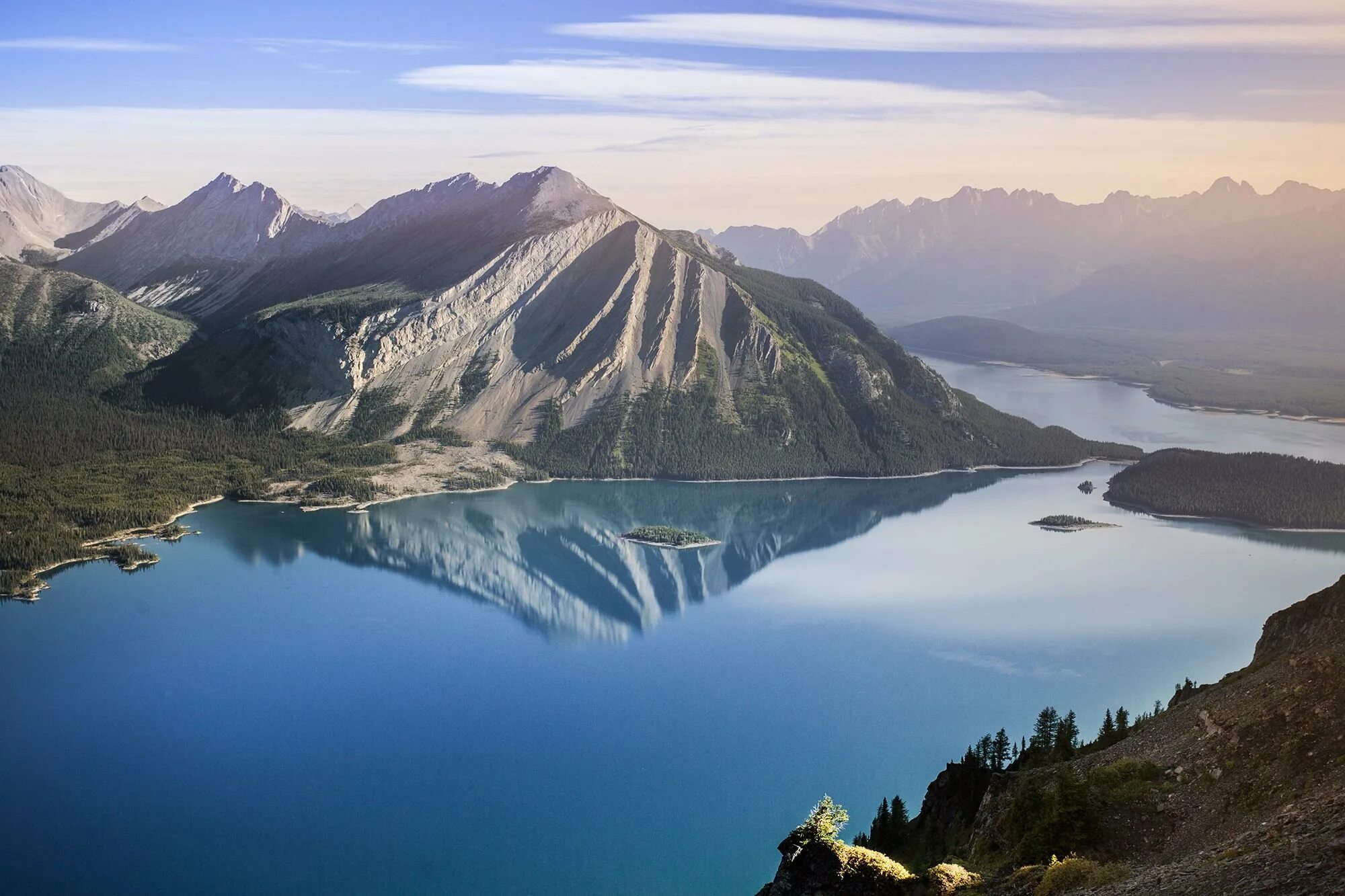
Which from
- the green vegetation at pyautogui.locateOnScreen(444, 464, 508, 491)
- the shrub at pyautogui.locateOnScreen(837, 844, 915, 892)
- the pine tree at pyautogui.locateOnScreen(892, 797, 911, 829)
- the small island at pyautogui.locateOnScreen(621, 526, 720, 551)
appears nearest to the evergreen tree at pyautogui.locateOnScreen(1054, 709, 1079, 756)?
the pine tree at pyautogui.locateOnScreen(892, 797, 911, 829)

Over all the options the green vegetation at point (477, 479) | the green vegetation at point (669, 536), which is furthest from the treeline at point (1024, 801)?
the green vegetation at point (477, 479)

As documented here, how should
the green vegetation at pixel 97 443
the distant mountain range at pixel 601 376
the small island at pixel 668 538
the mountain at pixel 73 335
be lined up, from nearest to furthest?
the green vegetation at pixel 97 443 → the small island at pixel 668 538 → the distant mountain range at pixel 601 376 → the mountain at pixel 73 335

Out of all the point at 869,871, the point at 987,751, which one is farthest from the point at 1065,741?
the point at 869,871

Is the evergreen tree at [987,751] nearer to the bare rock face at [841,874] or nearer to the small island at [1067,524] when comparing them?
the bare rock face at [841,874]

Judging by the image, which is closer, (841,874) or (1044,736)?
(841,874)

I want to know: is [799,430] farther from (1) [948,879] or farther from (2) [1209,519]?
(1) [948,879]

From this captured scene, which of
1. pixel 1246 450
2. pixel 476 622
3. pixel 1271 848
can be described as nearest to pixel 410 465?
pixel 476 622

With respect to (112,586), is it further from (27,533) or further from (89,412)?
(89,412)
